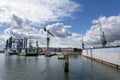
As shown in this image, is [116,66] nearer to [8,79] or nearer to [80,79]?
[80,79]

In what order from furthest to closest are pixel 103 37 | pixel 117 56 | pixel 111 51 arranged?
1. pixel 103 37
2. pixel 111 51
3. pixel 117 56

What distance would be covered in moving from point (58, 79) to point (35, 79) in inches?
188

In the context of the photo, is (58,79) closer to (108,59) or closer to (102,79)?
(102,79)

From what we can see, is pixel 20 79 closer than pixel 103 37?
Yes

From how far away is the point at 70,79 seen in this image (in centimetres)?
3900

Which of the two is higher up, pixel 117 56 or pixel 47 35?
pixel 47 35

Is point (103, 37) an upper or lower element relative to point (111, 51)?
upper

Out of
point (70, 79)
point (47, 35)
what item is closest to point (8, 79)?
point (70, 79)

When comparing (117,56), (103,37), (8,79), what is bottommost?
(8,79)

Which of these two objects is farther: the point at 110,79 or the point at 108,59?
the point at 108,59

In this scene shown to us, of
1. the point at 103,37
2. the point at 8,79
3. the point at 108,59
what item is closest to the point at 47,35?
the point at 103,37

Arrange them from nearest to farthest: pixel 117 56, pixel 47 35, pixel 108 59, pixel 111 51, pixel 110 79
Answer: pixel 110 79
pixel 117 56
pixel 111 51
pixel 108 59
pixel 47 35

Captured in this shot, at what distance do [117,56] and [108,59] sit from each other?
11.6 m

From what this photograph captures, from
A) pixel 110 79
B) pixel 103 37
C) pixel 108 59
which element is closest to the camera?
pixel 110 79
